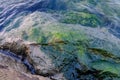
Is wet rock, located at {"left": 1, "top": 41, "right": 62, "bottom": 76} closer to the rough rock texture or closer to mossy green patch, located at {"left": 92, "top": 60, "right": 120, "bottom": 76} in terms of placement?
the rough rock texture

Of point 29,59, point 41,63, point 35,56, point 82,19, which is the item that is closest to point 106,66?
point 41,63

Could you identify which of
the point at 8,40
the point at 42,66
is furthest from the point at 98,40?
the point at 8,40

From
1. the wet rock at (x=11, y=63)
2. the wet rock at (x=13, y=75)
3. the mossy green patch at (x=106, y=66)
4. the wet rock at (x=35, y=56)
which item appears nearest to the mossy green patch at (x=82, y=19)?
the wet rock at (x=35, y=56)

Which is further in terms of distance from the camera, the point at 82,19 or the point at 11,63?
the point at 82,19

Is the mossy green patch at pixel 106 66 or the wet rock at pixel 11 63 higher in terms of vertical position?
the wet rock at pixel 11 63

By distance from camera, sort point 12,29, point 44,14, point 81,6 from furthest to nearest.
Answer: point 81,6, point 44,14, point 12,29

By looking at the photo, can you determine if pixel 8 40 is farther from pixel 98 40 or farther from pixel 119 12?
pixel 119 12

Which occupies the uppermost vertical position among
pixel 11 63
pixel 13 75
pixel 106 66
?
pixel 13 75

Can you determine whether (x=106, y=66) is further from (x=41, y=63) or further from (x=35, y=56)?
(x=35, y=56)

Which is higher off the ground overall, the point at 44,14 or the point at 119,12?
the point at 44,14

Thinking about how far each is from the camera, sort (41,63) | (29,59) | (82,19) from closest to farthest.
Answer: (41,63)
(29,59)
(82,19)

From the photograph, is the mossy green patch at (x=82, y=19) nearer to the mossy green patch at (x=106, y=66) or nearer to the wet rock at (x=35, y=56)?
the wet rock at (x=35, y=56)
